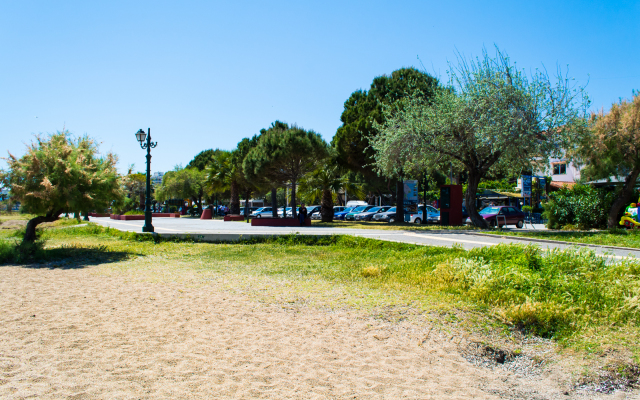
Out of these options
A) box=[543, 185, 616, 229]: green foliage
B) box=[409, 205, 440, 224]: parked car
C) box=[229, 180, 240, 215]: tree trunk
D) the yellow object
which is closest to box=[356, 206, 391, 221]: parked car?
box=[409, 205, 440, 224]: parked car

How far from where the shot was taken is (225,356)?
4715mm

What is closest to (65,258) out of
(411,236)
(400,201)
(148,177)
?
(148,177)

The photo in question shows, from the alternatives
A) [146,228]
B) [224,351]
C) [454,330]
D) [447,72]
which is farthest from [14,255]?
[447,72]

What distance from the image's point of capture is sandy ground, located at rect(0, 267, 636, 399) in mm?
3980

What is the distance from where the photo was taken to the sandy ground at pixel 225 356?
3.98 meters

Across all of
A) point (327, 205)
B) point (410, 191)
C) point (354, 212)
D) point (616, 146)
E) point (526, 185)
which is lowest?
point (354, 212)

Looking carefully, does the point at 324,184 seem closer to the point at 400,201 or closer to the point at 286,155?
the point at 286,155

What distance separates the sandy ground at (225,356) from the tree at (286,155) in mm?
26066

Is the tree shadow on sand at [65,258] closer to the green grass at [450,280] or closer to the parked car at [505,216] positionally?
the green grass at [450,280]

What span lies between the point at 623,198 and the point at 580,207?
1934 mm

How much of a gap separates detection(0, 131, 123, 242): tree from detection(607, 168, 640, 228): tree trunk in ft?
71.1

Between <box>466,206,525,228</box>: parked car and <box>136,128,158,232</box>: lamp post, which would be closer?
<box>136,128,158,232</box>: lamp post

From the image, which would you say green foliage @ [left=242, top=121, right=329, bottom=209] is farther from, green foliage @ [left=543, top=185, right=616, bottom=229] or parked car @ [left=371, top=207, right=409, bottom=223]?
green foliage @ [left=543, top=185, right=616, bottom=229]

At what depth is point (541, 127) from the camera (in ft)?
71.4
